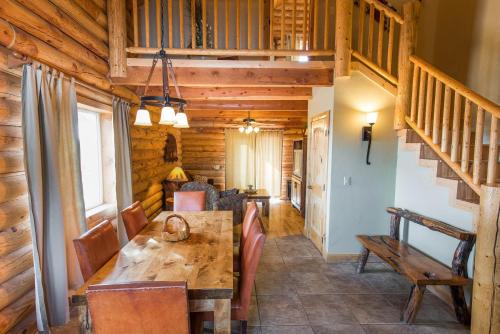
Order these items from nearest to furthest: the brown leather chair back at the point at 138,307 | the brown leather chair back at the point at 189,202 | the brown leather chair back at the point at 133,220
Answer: the brown leather chair back at the point at 138,307
the brown leather chair back at the point at 133,220
the brown leather chair back at the point at 189,202

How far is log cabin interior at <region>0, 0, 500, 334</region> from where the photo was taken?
1787 mm

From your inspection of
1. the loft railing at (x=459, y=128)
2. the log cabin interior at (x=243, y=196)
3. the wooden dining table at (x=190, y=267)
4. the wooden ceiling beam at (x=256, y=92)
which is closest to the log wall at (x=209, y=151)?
the log cabin interior at (x=243, y=196)

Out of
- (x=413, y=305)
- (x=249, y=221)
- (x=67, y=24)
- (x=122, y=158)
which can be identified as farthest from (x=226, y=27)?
(x=413, y=305)

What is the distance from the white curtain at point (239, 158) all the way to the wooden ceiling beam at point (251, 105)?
6.63ft

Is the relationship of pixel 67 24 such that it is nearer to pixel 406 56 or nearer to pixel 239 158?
pixel 406 56

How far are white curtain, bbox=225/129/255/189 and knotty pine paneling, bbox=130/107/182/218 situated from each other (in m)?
2.18

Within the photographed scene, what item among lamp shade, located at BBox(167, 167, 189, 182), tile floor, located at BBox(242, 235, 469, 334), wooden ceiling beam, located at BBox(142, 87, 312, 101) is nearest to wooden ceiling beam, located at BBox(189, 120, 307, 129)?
lamp shade, located at BBox(167, 167, 189, 182)

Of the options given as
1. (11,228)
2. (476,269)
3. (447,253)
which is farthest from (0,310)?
(447,253)

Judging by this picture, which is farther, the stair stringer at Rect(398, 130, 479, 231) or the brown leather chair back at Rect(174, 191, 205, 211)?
the brown leather chair back at Rect(174, 191, 205, 211)

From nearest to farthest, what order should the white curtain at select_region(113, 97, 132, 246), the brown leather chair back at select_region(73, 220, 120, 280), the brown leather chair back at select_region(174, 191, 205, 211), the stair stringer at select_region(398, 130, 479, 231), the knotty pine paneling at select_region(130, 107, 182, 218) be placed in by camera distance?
1. the brown leather chair back at select_region(73, 220, 120, 280)
2. the stair stringer at select_region(398, 130, 479, 231)
3. the white curtain at select_region(113, 97, 132, 246)
4. the brown leather chair back at select_region(174, 191, 205, 211)
5. the knotty pine paneling at select_region(130, 107, 182, 218)

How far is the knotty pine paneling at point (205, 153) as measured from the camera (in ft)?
25.4

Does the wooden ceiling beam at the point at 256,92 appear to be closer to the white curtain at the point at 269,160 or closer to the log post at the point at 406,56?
the log post at the point at 406,56

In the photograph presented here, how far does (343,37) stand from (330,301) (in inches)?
115

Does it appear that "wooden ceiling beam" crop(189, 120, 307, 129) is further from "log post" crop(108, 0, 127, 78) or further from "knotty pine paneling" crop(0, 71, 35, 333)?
"knotty pine paneling" crop(0, 71, 35, 333)
